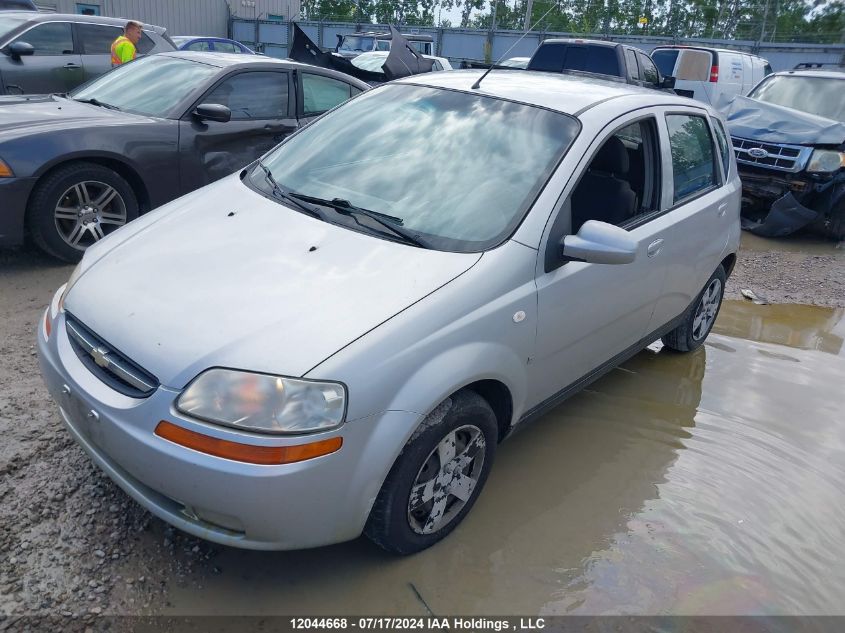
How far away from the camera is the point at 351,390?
84.6 inches

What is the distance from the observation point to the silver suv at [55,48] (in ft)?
25.8

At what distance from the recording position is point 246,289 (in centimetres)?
244

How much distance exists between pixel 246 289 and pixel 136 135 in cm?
330

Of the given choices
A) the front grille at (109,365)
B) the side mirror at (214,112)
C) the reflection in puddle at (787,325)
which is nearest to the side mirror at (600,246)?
the front grille at (109,365)

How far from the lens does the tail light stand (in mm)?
14336

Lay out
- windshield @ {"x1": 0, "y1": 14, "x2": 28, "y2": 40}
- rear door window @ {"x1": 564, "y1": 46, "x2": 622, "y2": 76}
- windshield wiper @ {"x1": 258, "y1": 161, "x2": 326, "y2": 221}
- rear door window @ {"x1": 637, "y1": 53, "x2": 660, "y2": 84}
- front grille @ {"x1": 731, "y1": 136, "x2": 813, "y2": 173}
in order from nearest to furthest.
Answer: windshield wiper @ {"x1": 258, "y1": 161, "x2": 326, "y2": 221}
front grille @ {"x1": 731, "y1": 136, "x2": 813, "y2": 173}
windshield @ {"x1": 0, "y1": 14, "x2": 28, "y2": 40}
rear door window @ {"x1": 564, "y1": 46, "x2": 622, "y2": 76}
rear door window @ {"x1": 637, "y1": 53, "x2": 660, "y2": 84}

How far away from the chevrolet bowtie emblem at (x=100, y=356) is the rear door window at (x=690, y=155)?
9.65 feet

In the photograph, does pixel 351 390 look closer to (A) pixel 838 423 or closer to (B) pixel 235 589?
(B) pixel 235 589

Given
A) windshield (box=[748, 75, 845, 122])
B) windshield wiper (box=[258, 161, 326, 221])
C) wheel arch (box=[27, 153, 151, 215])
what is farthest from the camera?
windshield (box=[748, 75, 845, 122])

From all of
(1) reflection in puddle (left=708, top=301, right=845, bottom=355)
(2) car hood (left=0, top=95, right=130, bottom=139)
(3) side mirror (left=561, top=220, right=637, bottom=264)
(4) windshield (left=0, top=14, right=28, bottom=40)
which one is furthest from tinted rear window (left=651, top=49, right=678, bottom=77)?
(3) side mirror (left=561, top=220, right=637, bottom=264)

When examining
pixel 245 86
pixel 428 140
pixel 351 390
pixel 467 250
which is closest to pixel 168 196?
pixel 245 86

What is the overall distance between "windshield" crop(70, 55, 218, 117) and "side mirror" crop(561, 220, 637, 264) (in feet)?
12.8

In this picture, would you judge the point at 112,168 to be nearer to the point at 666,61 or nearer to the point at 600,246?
the point at 600,246

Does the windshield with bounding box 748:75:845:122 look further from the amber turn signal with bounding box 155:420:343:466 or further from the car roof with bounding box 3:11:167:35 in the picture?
the amber turn signal with bounding box 155:420:343:466
